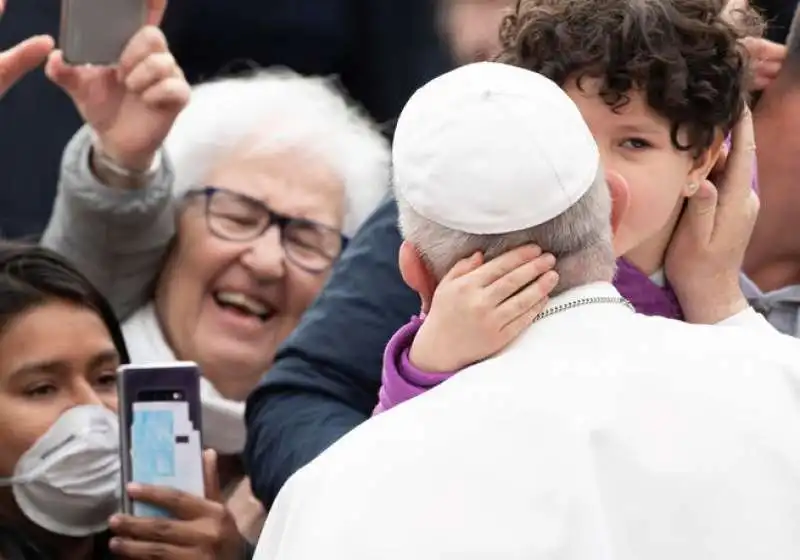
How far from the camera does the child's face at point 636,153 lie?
5.22 feet

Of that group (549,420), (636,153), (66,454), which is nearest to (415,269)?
(549,420)

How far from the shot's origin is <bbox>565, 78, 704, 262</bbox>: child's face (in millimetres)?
1592

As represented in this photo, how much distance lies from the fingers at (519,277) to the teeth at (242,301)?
1.22m

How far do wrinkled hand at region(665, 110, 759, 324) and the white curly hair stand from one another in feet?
2.73

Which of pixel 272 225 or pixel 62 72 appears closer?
pixel 62 72

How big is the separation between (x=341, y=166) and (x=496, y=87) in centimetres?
124

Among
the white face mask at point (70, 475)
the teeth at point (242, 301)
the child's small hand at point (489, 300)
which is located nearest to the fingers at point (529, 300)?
the child's small hand at point (489, 300)

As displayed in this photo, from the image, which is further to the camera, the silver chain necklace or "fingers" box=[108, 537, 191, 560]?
"fingers" box=[108, 537, 191, 560]

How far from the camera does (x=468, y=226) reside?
127 centimetres

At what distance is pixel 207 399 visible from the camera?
7.75 ft

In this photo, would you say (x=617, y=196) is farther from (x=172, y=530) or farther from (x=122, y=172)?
(x=122, y=172)

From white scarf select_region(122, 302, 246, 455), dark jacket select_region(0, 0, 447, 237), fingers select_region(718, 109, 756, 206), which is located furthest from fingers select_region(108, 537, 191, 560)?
dark jacket select_region(0, 0, 447, 237)

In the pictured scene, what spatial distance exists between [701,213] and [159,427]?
68 cm

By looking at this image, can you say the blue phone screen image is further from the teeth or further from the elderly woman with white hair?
the teeth
